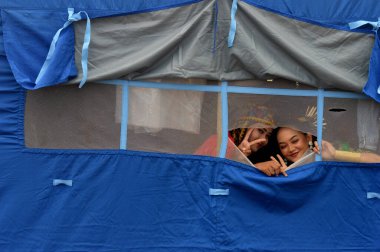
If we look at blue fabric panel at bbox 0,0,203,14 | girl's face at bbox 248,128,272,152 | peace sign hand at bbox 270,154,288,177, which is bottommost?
peace sign hand at bbox 270,154,288,177

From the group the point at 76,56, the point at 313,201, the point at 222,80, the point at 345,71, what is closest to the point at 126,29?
the point at 76,56

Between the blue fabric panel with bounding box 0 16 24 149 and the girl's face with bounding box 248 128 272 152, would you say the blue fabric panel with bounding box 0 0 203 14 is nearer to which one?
the blue fabric panel with bounding box 0 16 24 149

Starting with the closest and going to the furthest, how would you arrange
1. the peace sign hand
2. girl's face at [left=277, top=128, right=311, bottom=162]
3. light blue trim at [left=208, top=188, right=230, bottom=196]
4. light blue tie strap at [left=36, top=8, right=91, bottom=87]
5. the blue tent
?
1. light blue tie strap at [left=36, top=8, right=91, bottom=87]
2. the blue tent
3. light blue trim at [left=208, top=188, right=230, bottom=196]
4. the peace sign hand
5. girl's face at [left=277, top=128, right=311, bottom=162]

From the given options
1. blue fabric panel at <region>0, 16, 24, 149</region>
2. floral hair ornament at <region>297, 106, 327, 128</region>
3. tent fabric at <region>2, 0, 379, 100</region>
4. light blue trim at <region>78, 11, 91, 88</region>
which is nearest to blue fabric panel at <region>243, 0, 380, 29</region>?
tent fabric at <region>2, 0, 379, 100</region>

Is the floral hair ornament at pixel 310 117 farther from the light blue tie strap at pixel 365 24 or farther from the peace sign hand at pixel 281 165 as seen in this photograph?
the light blue tie strap at pixel 365 24

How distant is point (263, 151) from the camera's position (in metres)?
4.12

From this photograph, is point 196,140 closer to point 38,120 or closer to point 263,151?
point 263,151

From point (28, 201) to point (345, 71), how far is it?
2454mm

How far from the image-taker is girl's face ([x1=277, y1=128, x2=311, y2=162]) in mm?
3910

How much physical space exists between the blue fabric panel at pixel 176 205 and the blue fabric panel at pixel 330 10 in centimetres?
109

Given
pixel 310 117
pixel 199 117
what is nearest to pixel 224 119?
pixel 199 117

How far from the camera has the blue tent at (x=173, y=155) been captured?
355 cm

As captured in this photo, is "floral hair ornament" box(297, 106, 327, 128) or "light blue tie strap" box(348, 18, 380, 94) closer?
"light blue tie strap" box(348, 18, 380, 94)

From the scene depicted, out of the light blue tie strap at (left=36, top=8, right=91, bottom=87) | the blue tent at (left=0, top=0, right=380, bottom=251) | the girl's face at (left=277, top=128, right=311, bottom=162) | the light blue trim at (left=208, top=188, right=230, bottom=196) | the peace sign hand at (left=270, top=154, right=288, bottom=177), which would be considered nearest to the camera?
the light blue tie strap at (left=36, top=8, right=91, bottom=87)
